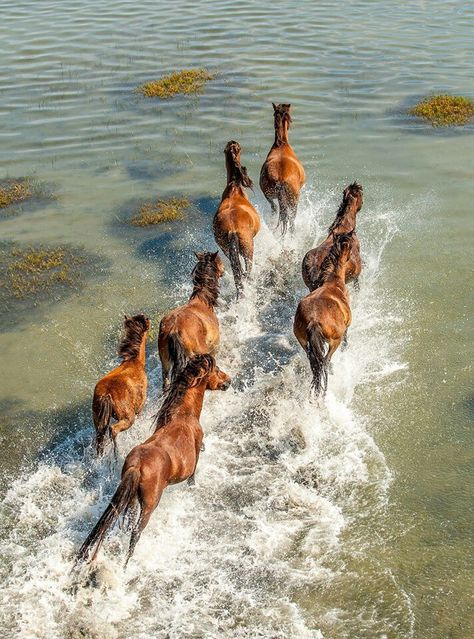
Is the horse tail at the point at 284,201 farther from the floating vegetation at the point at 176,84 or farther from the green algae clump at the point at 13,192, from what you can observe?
the floating vegetation at the point at 176,84

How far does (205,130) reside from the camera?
633 inches

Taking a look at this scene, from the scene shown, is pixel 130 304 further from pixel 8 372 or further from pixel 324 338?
pixel 324 338

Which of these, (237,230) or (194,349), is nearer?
(194,349)

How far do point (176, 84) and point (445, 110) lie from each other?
21.5ft

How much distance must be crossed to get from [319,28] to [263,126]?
304 inches

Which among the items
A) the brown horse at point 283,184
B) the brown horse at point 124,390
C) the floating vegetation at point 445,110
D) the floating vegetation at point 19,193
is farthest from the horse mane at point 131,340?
the floating vegetation at point 445,110

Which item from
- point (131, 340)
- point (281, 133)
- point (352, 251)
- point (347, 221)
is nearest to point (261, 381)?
point (131, 340)

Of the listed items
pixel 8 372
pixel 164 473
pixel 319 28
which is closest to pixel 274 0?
pixel 319 28

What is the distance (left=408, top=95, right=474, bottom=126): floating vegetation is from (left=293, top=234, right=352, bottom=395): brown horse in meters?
8.57

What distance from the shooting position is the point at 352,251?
9.90 metres

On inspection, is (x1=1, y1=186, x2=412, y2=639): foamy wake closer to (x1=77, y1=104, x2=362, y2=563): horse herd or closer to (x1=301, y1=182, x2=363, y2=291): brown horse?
(x1=77, y1=104, x2=362, y2=563): horse herd

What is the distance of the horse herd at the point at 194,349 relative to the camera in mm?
6043

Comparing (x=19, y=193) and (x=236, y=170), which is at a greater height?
(x=236, y=170)

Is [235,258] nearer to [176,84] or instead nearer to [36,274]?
[36,274]
